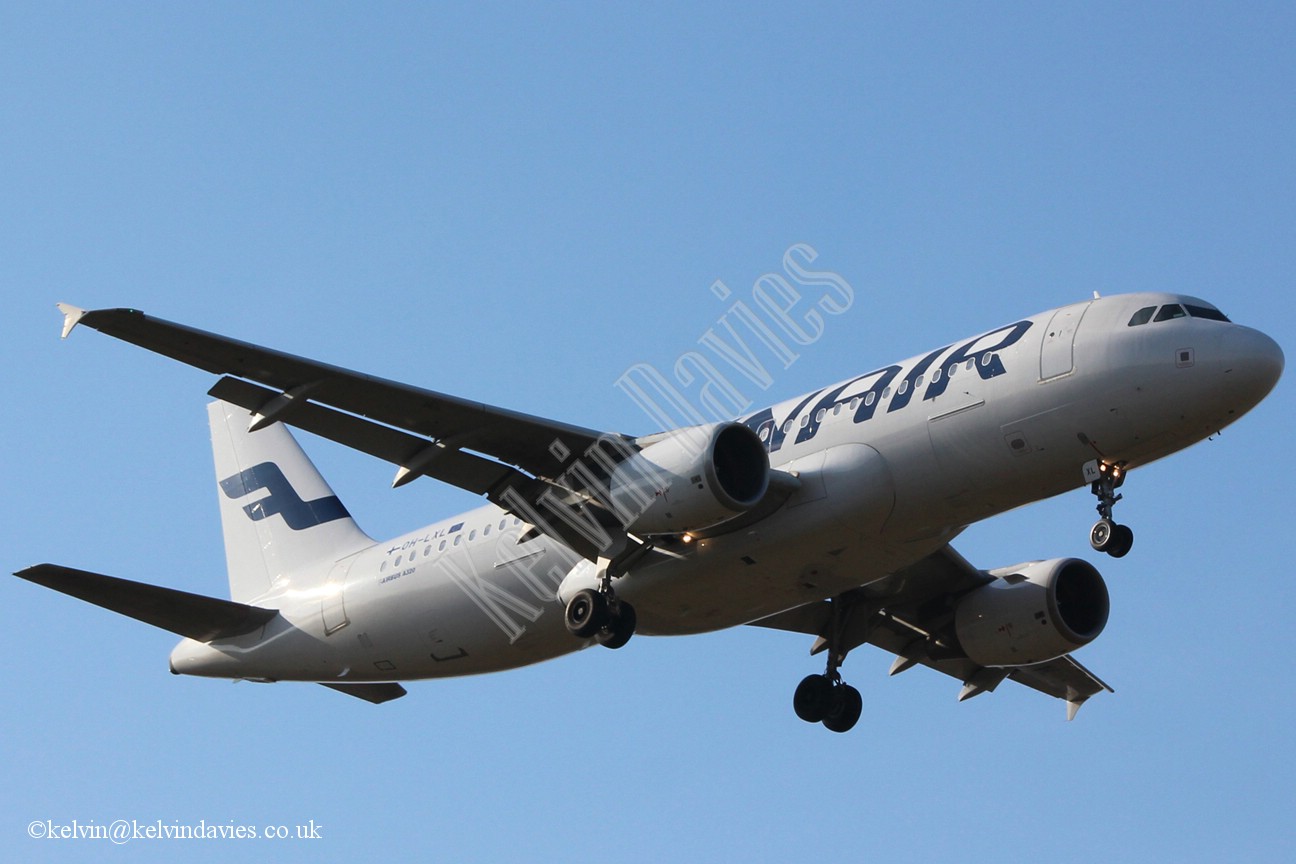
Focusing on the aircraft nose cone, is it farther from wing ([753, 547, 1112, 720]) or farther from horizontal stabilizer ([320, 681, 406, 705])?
horizontal stabilizer ([320, 681, 406, 705])

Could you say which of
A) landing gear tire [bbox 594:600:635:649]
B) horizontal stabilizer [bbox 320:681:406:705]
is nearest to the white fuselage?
landing gear tire [bbox 594:600:635:649]

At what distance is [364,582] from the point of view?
95.6ft

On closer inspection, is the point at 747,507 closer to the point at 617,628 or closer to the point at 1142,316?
the point at 617,628

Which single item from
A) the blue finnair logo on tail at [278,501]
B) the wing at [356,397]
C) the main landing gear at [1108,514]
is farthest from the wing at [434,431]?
the blue finnair logo on tail at [278,501]

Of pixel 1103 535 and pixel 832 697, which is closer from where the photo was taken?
pixel 1103 535

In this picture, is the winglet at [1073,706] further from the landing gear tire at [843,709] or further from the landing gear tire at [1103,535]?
the landing gear tire at [1103,535]

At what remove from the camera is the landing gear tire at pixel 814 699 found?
29391 mm

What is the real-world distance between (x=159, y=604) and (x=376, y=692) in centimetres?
440

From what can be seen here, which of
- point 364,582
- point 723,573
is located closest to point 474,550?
point 364,582

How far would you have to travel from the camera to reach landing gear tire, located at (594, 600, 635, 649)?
25453 millimetres

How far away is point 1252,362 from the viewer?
2283 centimetres

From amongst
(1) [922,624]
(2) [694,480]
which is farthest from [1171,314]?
(1) [922,624]

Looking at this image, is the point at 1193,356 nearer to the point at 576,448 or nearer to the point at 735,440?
the point at 735,440

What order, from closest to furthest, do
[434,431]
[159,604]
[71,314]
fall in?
1. [71,314]
2. [434,431]
3. [159,604]
